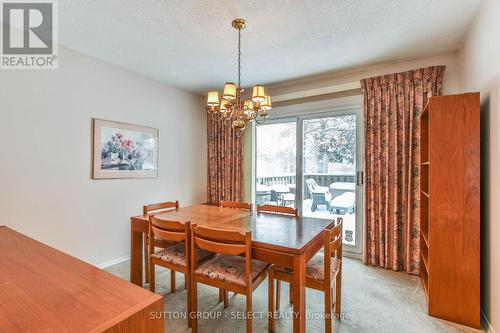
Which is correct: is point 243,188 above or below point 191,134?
below

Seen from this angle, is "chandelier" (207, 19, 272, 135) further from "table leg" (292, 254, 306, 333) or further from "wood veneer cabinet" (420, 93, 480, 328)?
"wood veneer cabinet" (420, 93, 480, 328)

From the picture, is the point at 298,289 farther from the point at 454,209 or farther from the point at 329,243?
the point at 454,209

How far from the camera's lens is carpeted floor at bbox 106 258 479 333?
1.91 metres

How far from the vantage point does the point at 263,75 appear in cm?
348

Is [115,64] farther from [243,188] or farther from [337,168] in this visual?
[337,168]

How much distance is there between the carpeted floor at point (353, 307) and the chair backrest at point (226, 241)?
2.13 feet

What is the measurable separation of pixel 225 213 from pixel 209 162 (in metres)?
2.04

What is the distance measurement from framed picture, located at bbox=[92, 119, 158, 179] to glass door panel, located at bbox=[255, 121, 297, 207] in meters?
1.67

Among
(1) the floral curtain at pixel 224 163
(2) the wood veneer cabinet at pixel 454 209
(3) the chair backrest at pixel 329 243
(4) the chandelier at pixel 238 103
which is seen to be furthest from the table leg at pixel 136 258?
(2) the wood veneer cabinet at pixel 454 209

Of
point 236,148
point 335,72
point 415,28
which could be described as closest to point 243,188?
point 236,148

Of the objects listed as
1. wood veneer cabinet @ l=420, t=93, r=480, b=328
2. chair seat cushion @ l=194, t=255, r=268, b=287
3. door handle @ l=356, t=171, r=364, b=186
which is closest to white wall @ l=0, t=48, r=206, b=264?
chair seat cushion @ l=194, t=255, r=268, b=287

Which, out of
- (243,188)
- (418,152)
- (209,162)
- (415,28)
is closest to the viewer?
(415,28)

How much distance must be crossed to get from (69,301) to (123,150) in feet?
8.97

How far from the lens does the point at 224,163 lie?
427cm
